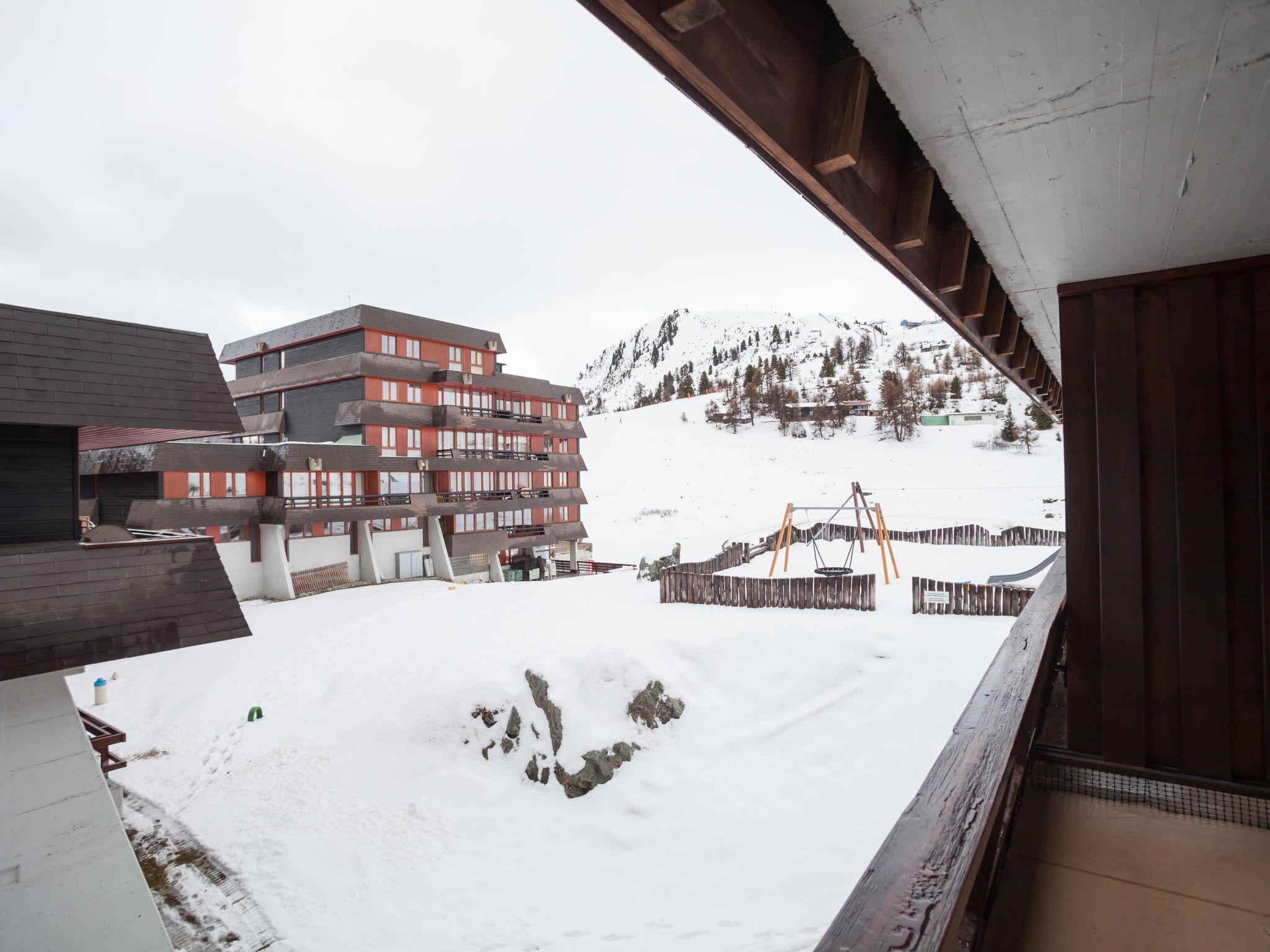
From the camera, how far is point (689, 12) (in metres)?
1.30

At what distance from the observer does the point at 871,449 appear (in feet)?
163

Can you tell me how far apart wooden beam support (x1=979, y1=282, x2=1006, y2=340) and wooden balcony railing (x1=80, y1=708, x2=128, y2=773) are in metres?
11.0

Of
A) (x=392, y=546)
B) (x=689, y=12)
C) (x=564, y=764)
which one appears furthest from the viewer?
(x=392, y=546)

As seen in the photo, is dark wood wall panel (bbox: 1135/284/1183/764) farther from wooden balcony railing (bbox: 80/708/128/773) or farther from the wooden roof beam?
wooden balcony railing (bbox: 80/708/128/773)

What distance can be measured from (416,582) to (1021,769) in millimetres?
22315

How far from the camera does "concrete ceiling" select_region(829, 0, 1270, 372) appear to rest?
163 centimetres

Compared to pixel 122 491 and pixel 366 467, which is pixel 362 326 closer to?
pixel 366 467

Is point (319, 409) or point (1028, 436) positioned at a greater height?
point (1028, 436)

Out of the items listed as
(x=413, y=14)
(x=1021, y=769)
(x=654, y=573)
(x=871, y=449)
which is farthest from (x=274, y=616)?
(x=871, y=449)

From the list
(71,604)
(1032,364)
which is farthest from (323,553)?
(1032,364)

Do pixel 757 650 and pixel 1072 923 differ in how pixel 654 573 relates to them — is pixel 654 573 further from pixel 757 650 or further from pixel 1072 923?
pixel 1072 923

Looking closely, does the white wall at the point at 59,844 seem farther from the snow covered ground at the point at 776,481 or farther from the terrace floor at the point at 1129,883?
the snow covered ground at the point at 776,481

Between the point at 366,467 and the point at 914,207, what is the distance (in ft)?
71.5

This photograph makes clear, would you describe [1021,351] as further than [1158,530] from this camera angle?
Yes
